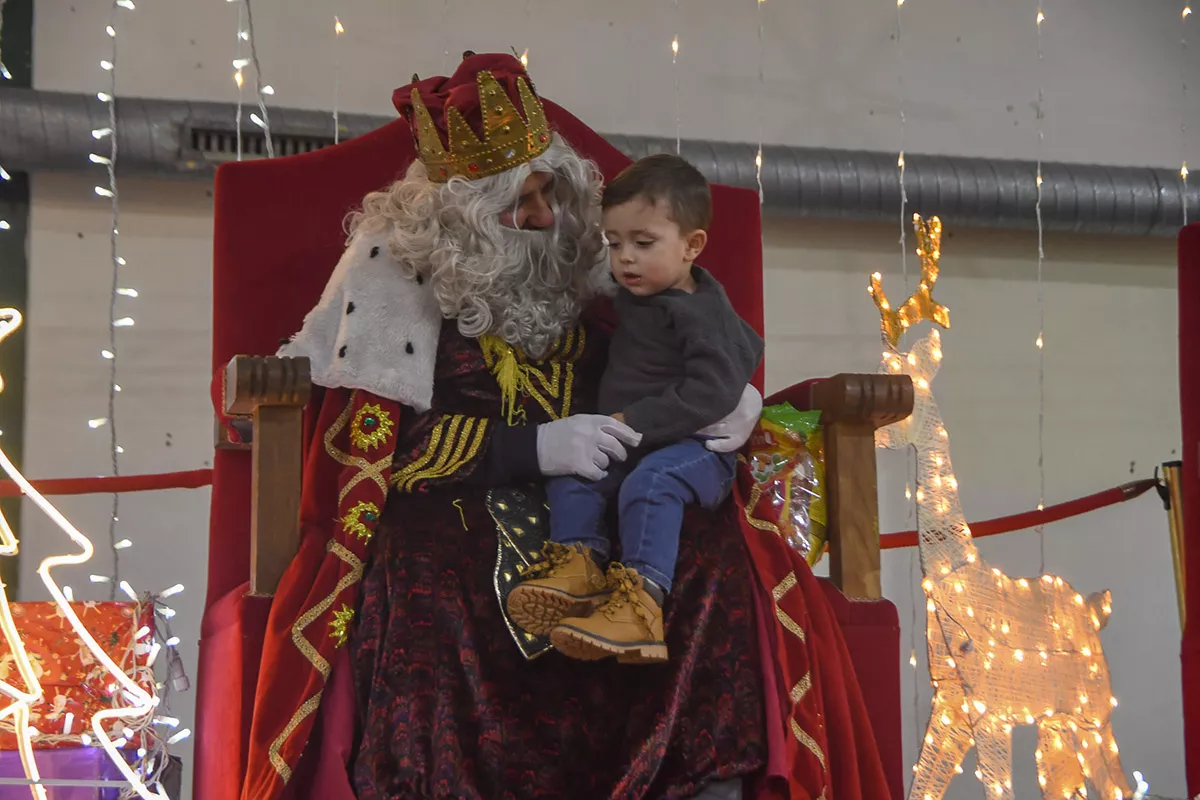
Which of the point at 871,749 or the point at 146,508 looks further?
the point at 146,508

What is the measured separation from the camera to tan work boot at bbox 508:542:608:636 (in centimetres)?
212

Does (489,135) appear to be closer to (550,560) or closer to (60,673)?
(550,560)

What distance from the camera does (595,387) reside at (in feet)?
8.96

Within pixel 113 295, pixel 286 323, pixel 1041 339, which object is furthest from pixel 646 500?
pixel 1041 339

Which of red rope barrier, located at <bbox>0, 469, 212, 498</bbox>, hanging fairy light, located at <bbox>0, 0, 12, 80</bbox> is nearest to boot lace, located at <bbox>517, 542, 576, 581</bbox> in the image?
red rope barrier, located at <bbox>0, 469, 212, 498</bbox>

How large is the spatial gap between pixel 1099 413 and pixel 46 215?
3590 millimetres

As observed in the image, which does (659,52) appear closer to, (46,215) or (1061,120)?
(1061,120)

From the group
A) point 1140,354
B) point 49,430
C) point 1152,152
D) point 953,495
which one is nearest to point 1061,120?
point 1152,152

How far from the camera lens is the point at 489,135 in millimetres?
2643

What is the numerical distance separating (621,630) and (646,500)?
0.28 meters

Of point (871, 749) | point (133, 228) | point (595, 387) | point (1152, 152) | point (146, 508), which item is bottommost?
point (871, 749)

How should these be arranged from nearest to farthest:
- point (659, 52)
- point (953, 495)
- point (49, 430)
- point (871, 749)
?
point (871, 749) → point (953, 495) → point (49, 430) → point (659, 52)

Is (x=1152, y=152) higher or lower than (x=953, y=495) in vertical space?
higher

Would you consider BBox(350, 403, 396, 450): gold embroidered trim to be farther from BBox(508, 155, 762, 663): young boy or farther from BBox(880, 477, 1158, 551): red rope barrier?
BBox(880, 477, 1158, 551): red rope barrier
